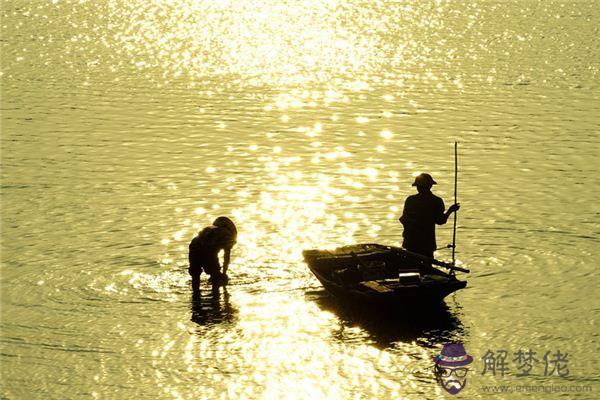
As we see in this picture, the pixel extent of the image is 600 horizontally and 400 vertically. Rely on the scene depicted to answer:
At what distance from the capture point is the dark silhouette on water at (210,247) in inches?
756

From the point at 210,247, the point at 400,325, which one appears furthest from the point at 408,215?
the point at 210,247

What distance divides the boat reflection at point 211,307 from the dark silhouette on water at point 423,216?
3317mm

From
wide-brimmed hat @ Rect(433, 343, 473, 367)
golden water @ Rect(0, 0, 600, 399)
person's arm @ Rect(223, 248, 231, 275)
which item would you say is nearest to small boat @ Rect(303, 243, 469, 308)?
golden water @ Rect(0, 0, 600, 399)

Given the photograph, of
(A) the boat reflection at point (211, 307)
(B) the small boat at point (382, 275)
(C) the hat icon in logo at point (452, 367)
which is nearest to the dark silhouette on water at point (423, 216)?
(B) the small boat at point (382, 275)

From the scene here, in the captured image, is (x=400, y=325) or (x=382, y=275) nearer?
(x=400, y=325)

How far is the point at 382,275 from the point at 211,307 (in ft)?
9.76

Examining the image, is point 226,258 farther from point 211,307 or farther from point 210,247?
point 211,307

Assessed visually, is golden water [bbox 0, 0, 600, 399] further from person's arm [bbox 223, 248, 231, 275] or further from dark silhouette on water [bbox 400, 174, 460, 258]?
dark silhouette on water [bbox 400, 174, 460, 258]

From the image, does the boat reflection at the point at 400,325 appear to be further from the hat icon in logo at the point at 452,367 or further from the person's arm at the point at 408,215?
the person's arm at the point at 408,215

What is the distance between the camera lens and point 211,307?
19094 millimetres

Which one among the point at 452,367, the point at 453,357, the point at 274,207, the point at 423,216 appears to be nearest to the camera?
the point at 452,367

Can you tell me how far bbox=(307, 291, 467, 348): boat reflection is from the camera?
58.6 feet

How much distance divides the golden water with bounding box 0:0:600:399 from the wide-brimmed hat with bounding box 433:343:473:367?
0.69 feet

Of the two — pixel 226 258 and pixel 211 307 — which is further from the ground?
pixel 226 258
